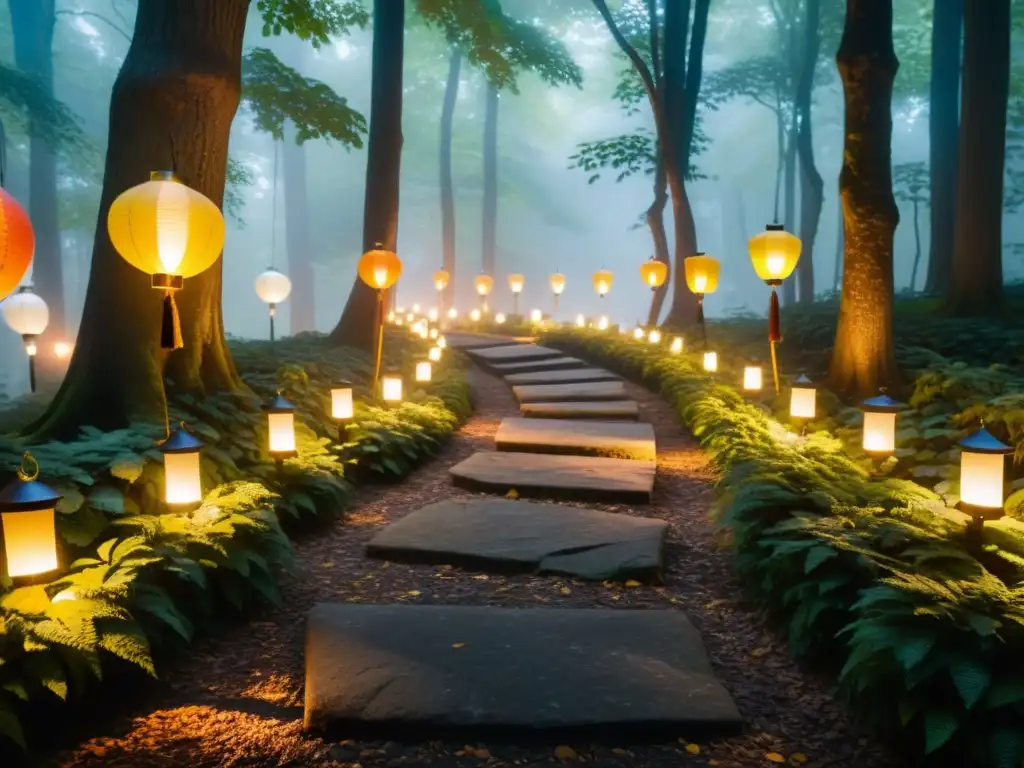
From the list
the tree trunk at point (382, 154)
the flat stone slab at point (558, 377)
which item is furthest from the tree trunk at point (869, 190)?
the tree trunk at point (382, 154)

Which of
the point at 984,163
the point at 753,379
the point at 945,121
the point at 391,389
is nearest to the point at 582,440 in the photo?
the point at 391,389

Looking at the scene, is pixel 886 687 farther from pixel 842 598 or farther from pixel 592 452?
pixel 592 452

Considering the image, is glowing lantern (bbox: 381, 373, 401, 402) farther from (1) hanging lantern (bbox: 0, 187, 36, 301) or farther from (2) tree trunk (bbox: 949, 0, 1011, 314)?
(2) tree trunk (bbox: 949, 0, 1011, 314)

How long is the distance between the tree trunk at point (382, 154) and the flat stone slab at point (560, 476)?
6.22 m

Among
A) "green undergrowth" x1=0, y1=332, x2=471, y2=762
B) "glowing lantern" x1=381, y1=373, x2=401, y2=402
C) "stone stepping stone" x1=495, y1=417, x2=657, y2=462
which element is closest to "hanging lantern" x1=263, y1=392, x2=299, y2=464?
"green undergrowth" x1=0, y1=332, x2=471, y2=762

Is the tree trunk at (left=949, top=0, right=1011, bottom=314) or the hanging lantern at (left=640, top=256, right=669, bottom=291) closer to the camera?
the tree trunk at (left=949, top=0, right=1011, bottom=314)

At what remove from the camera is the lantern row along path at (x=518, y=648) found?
Answer: 3053mm

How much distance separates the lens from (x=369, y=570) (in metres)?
5.00

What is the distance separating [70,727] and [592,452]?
19.1ft

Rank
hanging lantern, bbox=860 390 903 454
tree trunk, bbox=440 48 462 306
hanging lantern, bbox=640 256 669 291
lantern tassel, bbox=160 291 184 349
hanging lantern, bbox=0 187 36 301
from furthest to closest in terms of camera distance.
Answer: tree trunk, bbox=440 48 462 306 → hanging lantern, bbox=640 256 669 291 → hanging lantern, bbox=860 390 903 454 → lantern tassel, bbox=160 291 184 349 → hanging lantern, bbox=0 187 36 301

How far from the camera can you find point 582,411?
10055mm

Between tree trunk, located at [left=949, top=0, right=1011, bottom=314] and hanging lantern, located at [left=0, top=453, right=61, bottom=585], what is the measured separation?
1402 centimetres

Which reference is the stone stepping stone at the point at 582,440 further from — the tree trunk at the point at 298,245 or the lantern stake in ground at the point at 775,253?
the tree trunk at the point at 298,245

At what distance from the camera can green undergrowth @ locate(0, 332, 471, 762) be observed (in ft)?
9.98
